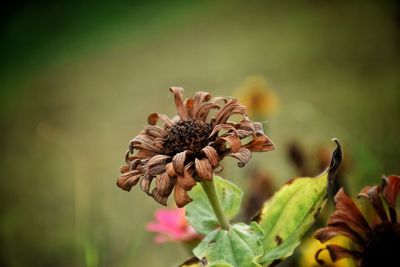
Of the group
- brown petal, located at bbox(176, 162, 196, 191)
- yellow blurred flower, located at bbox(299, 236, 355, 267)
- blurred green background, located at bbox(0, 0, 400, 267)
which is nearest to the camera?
brown petal, located at bbox(176, 162, 196, 191)

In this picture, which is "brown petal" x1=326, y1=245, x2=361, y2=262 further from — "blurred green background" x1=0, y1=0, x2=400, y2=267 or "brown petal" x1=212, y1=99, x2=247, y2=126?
"blurred green background" x1=0, y1=0, x2=400, y2=267

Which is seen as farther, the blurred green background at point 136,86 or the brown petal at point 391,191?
the blurred green background at point 136,86

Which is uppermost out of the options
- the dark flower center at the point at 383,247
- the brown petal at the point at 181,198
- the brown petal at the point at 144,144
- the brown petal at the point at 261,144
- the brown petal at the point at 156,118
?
the brown petal at the point at 156,118

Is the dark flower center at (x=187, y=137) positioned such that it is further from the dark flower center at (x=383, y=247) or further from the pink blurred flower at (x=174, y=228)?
the pink blurred flower at (x=174, y=228)

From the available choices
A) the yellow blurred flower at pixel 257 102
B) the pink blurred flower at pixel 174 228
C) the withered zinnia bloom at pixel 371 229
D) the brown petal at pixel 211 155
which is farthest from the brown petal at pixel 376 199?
the yellow blurred flower at pixel 257 102

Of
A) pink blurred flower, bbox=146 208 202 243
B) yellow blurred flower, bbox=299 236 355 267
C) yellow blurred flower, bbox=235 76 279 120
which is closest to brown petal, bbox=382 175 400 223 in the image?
yellow blurred flower, bbox=299 236 355 267

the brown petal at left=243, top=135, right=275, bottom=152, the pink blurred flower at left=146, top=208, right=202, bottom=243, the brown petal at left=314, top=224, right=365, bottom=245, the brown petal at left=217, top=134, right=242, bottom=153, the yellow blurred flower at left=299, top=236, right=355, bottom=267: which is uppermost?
the brown petal at left=217, top=134, right=242, bottom=153

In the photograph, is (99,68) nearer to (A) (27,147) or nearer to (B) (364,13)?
(A) (27,147)
